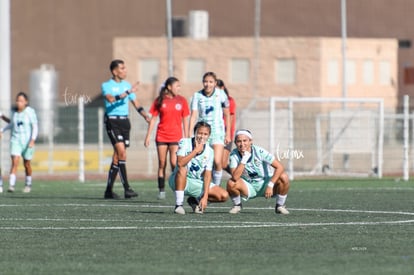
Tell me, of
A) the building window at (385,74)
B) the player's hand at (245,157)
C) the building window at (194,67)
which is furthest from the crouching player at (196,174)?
the building window at (385,74)

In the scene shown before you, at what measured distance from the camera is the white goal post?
1249 inches

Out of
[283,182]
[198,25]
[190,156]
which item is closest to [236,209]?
[283,182]

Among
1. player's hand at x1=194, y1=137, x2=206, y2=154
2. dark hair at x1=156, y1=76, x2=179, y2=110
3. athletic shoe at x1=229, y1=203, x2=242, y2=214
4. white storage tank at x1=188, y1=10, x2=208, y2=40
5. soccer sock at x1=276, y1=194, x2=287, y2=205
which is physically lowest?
Answer: athletic shoe at x1=229, y1=203, x2=242, y2=214

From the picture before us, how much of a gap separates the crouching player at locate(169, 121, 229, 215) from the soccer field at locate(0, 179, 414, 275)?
9.8 inches

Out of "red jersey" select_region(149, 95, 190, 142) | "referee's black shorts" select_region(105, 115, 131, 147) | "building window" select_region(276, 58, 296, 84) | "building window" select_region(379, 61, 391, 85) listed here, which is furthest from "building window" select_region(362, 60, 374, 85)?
"referee's black shorts" select_region(105, 115, 131, 147)

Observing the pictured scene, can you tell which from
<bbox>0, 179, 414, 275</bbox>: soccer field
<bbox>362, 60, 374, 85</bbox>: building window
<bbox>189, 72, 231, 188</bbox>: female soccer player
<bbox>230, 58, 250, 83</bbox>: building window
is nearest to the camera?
<bbox>0, 179, 414, 275</bbox>: soccer field

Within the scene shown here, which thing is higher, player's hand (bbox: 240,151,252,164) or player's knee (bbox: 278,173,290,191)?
player's hand (bbox: 240,151,252,164)

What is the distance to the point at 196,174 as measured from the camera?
1767 centimetres

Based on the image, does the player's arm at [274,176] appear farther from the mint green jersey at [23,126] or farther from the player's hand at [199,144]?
the mint green jersey at [23,126]

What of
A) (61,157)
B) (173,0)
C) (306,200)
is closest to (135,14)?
(173,0)

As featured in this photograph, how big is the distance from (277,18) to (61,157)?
30.6 meters

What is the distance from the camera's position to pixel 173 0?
6975cm

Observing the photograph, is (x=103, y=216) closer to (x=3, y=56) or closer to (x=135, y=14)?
(x=3, y=56)

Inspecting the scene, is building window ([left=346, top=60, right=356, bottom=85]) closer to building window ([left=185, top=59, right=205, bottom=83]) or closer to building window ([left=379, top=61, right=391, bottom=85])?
building window ([left=379, top=61, right=391, bottom=85])
